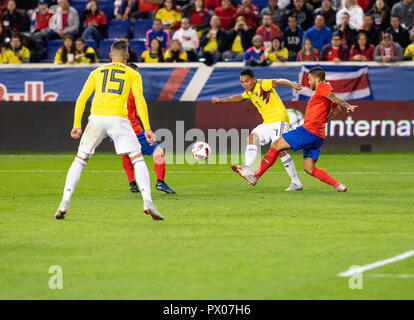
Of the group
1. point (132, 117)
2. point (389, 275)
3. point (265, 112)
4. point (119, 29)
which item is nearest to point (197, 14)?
point (119, 29)

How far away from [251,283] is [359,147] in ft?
50.6

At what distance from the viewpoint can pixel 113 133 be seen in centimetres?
1049

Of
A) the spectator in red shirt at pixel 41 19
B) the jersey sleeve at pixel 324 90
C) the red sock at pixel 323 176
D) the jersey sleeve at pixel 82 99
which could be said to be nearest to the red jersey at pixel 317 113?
the jersey sleeve at pixel 324 90

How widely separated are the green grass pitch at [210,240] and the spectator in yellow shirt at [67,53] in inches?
316

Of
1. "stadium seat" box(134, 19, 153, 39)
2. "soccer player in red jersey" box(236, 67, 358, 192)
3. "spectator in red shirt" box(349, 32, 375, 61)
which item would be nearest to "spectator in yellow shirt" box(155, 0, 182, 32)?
"stadium seat" box(134, 19, 153, 39)

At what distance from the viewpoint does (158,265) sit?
7613mm

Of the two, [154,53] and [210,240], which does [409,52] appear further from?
[210,240]

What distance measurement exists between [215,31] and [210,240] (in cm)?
1579

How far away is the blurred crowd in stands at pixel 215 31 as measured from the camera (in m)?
22.9

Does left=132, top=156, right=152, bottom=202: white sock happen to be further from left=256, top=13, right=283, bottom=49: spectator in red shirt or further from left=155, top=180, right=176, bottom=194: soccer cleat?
left=256, top=13, right=283, bottom=49: spectator in red shirt

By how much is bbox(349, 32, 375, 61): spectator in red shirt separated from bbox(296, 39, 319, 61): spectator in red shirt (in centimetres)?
96

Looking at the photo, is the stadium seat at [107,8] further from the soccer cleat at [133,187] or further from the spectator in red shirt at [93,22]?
the soccer cleat at [133,187]

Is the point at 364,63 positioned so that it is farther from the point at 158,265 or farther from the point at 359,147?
the point at 158,265

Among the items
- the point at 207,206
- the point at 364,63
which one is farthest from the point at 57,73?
the point at 207,206
